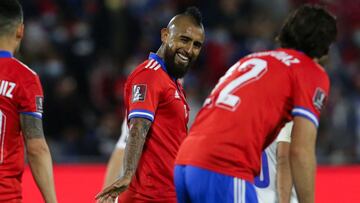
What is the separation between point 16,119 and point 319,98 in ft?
4.48

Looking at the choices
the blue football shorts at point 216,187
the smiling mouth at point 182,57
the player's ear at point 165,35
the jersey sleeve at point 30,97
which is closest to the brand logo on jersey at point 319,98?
the blue football shorts at point 216,187

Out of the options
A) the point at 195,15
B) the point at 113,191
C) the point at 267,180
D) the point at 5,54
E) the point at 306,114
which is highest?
the point at 195,15

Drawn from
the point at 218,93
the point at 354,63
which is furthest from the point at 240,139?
the point at 354,63

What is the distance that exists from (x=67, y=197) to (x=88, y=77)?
415 cm

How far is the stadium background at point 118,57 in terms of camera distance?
34.6 ft

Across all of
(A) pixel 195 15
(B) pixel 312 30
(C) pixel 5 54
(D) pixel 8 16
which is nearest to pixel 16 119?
(C) pixel 5 54

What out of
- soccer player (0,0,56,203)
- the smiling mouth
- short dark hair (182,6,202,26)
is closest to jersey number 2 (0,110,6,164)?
soccer player (0,0,56,203)

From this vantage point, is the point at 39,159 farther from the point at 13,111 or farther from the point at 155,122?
the point at 155,122

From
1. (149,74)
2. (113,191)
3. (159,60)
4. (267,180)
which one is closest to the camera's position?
(113,191)

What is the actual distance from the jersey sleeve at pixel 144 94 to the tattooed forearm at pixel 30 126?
52 cm

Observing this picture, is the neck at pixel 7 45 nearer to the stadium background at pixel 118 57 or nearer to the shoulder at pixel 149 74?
the shoulder at pixel 149 74

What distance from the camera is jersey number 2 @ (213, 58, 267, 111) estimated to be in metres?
3.83

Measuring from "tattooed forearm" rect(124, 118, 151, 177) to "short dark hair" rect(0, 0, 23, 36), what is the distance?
0.75 m

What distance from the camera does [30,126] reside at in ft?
12.9
